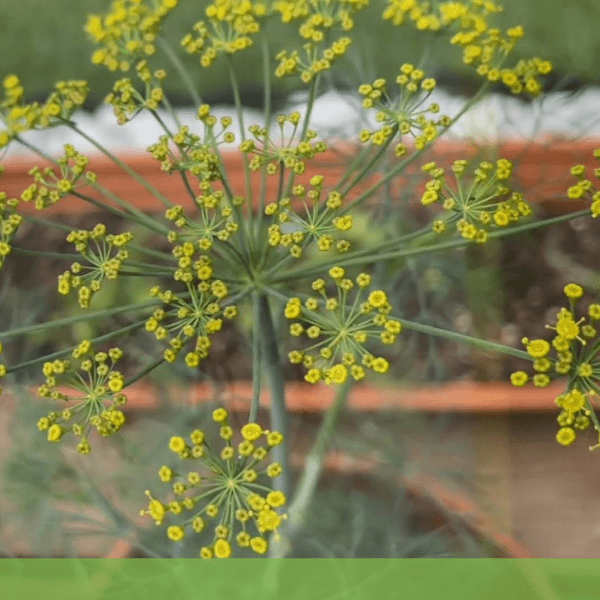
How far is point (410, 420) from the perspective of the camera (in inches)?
38.4

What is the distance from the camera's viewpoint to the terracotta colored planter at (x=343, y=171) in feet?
2.95

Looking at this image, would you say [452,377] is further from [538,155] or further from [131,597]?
[131,597]

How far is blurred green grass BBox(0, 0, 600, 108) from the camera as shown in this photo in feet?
3.81

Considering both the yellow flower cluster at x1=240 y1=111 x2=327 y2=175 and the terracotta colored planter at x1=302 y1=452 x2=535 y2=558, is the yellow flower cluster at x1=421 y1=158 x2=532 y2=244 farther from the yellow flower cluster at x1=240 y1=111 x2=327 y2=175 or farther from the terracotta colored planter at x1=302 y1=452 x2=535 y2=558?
the terracotta colored planter at x1=302 y1=452 x2=535 y2=558

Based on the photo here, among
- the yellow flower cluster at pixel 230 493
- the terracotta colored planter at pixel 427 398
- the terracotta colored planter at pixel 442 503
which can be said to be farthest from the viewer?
the terracotta colored planter at pixel 427 398

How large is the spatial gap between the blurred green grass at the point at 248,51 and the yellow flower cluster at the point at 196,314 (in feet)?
2.46

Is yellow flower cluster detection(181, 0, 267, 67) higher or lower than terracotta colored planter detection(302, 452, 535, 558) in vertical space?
higher

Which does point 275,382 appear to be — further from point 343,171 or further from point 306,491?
point 343,171

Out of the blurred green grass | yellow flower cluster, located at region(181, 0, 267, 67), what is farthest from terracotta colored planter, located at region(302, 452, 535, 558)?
the blurred green grass

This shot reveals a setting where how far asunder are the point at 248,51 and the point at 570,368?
92cm

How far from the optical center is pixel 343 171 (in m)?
0.93

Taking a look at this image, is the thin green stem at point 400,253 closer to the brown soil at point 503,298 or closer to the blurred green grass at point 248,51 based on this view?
the brown soil at point 503,298

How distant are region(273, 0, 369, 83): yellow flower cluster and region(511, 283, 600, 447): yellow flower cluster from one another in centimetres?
19

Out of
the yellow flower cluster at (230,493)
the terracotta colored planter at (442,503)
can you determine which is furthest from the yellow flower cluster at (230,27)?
the terracotta colored planter at (442,503)
